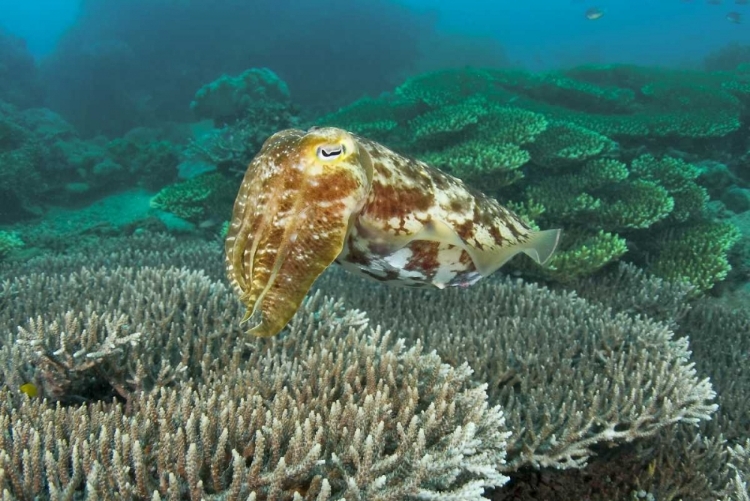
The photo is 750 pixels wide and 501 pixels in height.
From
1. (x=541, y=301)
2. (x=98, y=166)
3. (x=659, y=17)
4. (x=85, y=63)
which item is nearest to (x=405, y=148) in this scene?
(x=541, y=301)

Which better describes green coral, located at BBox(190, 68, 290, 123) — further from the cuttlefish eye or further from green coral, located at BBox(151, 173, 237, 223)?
the cuttlefish eye

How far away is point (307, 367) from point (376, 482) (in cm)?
105

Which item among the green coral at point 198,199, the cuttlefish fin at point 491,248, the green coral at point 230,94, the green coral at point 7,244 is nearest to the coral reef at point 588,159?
the green coral at point 198,199

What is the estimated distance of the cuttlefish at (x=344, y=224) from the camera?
167 cm

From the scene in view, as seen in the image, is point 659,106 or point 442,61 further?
point 442,61

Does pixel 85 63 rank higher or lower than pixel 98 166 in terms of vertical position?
higher

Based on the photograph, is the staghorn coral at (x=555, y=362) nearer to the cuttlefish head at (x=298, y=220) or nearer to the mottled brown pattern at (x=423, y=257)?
the mottled brown pattern at (x=423, y=257)

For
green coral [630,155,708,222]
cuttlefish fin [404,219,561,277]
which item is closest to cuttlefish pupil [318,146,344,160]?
cuttlefish fin [404,219,561,277]

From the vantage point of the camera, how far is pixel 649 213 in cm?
698

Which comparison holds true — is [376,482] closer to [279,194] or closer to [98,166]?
[279,194]

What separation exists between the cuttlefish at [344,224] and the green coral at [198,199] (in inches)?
318

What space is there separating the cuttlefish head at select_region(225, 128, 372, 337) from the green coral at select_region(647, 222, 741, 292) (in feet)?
19.7

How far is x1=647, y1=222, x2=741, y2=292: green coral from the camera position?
21.1ft

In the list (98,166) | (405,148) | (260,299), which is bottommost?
(98,166)
